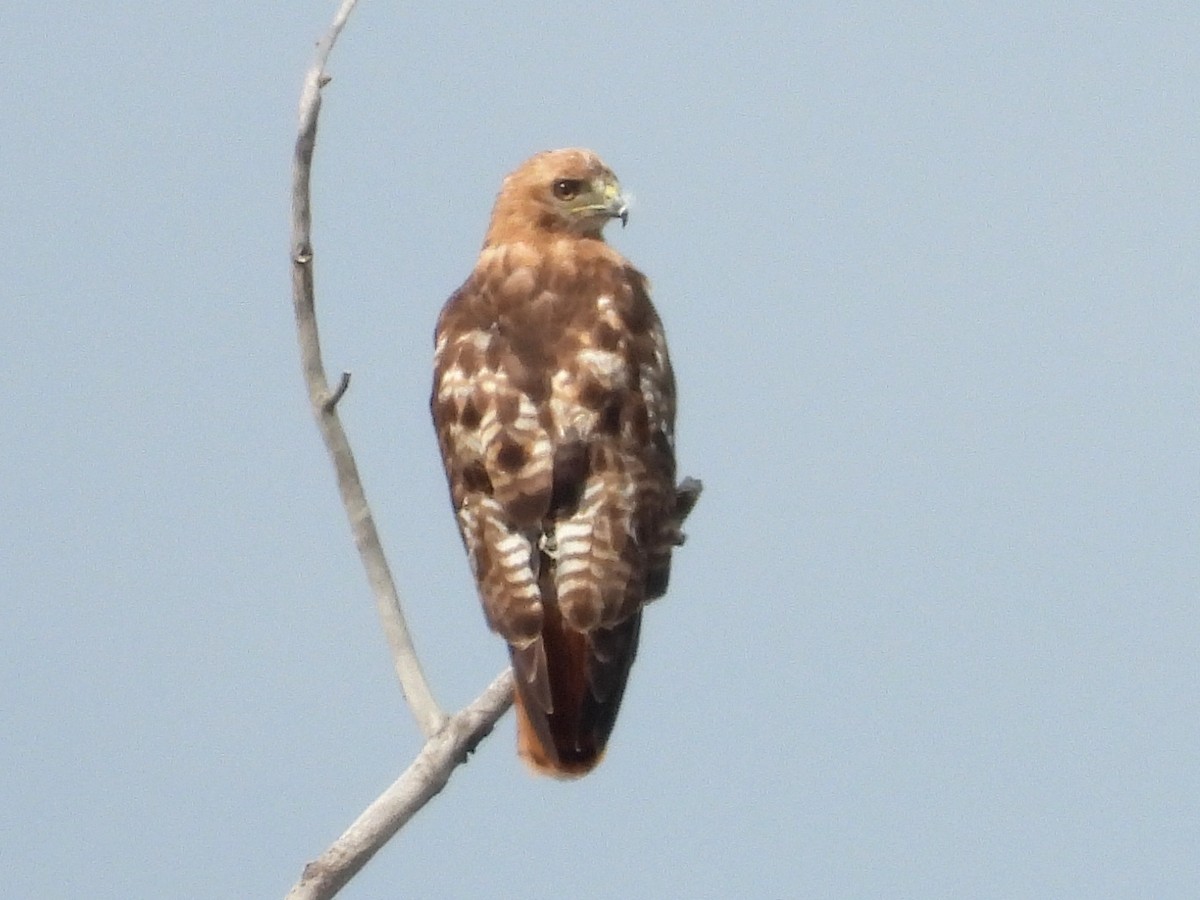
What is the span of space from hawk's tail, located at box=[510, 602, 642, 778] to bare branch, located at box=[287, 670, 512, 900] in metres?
0.17

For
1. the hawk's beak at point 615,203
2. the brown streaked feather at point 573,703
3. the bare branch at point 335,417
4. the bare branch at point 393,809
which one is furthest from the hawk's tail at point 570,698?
the hawk's beak at point 615,203

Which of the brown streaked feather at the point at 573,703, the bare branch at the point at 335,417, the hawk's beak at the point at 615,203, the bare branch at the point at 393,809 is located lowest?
the bare branch at the point at 393,809

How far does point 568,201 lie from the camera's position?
752cm

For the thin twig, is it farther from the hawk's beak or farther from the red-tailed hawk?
the hawk's beak

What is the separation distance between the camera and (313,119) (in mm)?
5848

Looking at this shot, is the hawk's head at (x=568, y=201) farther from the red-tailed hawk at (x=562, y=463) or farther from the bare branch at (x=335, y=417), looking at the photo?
the bare branch at (x=335, y=417)

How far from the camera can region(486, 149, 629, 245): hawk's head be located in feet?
24.6

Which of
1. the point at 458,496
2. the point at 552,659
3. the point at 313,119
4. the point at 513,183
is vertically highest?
the point at 513,183

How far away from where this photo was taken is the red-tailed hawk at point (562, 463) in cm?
648

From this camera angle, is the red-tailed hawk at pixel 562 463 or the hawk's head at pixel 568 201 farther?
the hawk's head at pixel 568 201

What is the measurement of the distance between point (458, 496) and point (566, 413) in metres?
0.39

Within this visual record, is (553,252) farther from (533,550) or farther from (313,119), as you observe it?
(313,119)

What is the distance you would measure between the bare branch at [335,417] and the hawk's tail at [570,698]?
333 millimetres

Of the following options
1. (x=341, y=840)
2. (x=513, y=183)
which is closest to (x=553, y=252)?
(x=513, y=183)
